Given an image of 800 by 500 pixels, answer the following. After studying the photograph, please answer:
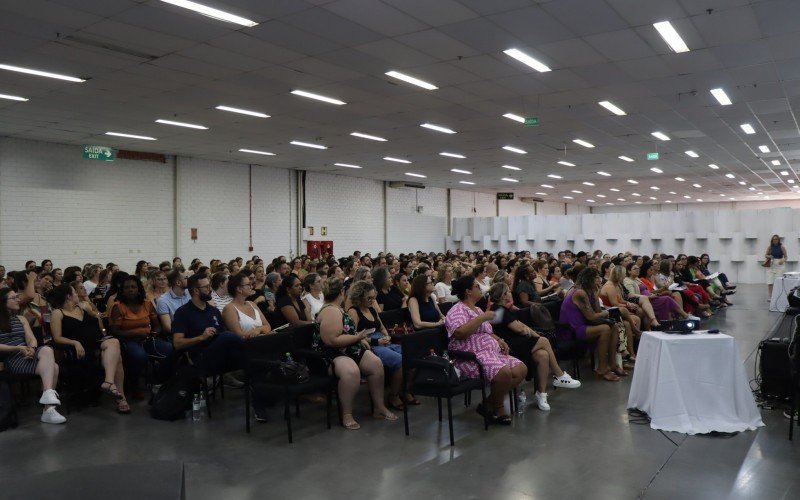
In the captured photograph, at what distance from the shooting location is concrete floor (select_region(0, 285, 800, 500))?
11.6 feet

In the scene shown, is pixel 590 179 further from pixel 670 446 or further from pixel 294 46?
pixel 670 446

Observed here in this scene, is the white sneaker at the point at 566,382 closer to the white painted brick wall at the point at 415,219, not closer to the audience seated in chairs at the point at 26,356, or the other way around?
the audience seated in chairs at the point at 26,356

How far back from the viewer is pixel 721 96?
9.27 m

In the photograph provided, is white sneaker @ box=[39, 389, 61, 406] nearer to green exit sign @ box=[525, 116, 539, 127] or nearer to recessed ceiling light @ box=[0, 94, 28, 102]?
recessed ceiling light @ box=[0, 94, 28, 102]

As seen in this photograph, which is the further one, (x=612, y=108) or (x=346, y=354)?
(x=612, y=108)

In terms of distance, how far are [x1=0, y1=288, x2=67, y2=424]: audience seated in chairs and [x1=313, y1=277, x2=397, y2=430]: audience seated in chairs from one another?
2.24 m

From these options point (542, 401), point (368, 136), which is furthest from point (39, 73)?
point (542, 401)

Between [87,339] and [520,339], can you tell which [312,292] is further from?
[520,339]

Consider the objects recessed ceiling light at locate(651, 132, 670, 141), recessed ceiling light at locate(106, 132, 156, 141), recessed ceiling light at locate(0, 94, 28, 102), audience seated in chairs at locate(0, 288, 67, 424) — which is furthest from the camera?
recessed ceiling light at locate(651, 132, 670, 141)

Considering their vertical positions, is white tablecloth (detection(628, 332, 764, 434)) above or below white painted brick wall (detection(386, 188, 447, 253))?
below

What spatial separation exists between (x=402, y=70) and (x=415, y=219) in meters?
15.1

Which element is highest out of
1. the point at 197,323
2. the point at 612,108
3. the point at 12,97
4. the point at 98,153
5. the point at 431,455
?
the point at 612,108

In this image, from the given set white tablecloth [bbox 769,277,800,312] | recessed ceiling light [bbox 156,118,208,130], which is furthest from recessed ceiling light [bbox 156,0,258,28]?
white tablecloth [bbox 769,277,800,312]

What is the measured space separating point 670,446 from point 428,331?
6.49ft
